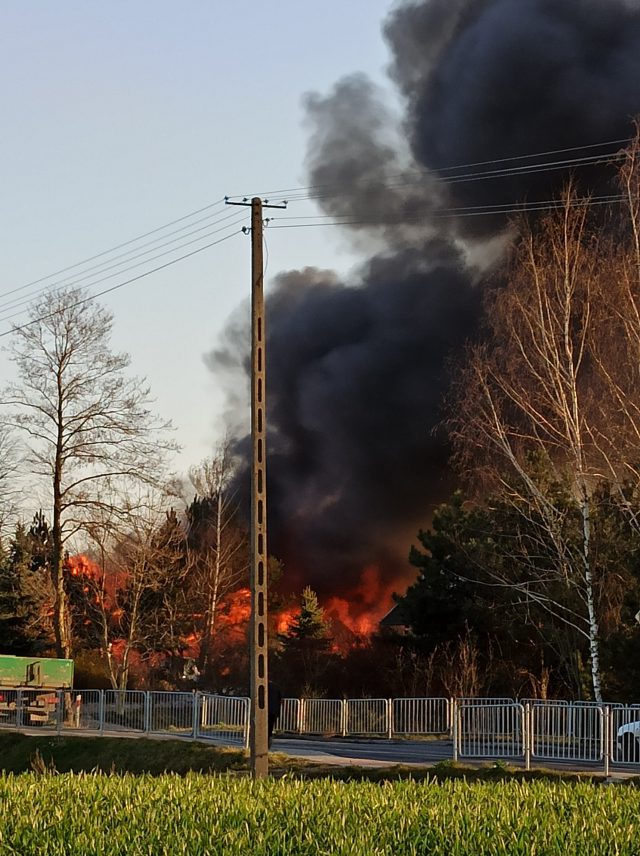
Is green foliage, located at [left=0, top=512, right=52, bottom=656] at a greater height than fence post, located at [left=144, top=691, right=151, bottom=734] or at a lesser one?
greater

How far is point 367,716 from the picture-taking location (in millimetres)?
35906

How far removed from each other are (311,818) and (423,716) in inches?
997

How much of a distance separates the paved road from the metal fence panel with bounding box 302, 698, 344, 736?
6.51 feet

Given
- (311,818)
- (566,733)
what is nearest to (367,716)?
(566,733)

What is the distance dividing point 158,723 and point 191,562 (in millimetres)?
25129

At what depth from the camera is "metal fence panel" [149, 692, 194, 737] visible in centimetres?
3059

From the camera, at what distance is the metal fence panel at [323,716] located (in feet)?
120

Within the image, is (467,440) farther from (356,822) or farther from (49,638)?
(49,638)

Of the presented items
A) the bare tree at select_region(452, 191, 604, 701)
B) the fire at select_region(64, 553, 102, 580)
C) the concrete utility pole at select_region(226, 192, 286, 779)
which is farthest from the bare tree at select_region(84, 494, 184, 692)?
the concrete utility pole at select_region(226, 192, 286, 779)

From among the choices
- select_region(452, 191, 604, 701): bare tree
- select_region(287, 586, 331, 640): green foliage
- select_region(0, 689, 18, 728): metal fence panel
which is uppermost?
select_region(452, 191, 604, 701): bare tree

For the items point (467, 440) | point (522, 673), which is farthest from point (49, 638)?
point (467, 440)

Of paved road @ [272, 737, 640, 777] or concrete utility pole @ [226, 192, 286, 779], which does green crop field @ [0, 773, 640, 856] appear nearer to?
concrete utility pole @ [226, 192, 286, 779]

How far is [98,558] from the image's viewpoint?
2149 inches

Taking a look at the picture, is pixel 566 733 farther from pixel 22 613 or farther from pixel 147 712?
pixel 22 613
